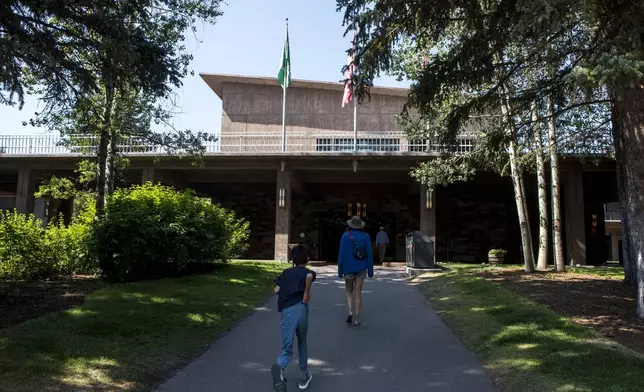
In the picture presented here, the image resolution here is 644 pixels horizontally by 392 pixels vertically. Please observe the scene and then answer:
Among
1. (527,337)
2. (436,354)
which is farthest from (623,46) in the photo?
(436,354)

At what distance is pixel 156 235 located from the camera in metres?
11.7

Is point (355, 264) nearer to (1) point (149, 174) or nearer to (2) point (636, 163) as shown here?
(2) point (636, 163)

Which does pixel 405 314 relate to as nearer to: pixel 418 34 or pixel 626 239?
pixel 418 34

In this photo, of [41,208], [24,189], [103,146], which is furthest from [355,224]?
[41,208]

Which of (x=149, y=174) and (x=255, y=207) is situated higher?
(x=149, y=174)

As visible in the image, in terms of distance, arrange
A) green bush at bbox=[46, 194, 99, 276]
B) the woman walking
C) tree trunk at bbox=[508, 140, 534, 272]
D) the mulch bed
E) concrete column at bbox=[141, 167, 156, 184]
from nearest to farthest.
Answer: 1. the mulch bed
2. the woman walking
3. green bush at bbox=[46, 194, 99, 276]
4. tree trunk at bbox=[508, 140, 534, 272]
5. concrete column at bbox=[141, 167, 156, 184]

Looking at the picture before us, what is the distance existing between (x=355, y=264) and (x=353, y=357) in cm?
204

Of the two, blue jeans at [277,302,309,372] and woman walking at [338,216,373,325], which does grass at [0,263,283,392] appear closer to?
blue jeans at [277,302,309,372]

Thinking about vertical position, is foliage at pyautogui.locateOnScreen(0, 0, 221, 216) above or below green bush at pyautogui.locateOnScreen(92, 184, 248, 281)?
above

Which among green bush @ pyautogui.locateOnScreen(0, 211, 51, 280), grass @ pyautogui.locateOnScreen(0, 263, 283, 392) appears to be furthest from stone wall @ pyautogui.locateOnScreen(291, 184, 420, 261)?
grass @ pyautogui.locateOnScreen(0, 263, 283, 392)

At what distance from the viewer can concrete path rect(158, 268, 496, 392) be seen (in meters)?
5.18

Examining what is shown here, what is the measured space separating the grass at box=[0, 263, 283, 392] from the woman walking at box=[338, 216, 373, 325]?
1.89 meters

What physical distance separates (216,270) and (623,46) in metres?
10.9

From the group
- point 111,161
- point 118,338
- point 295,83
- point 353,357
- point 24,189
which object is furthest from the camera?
point 295,83
